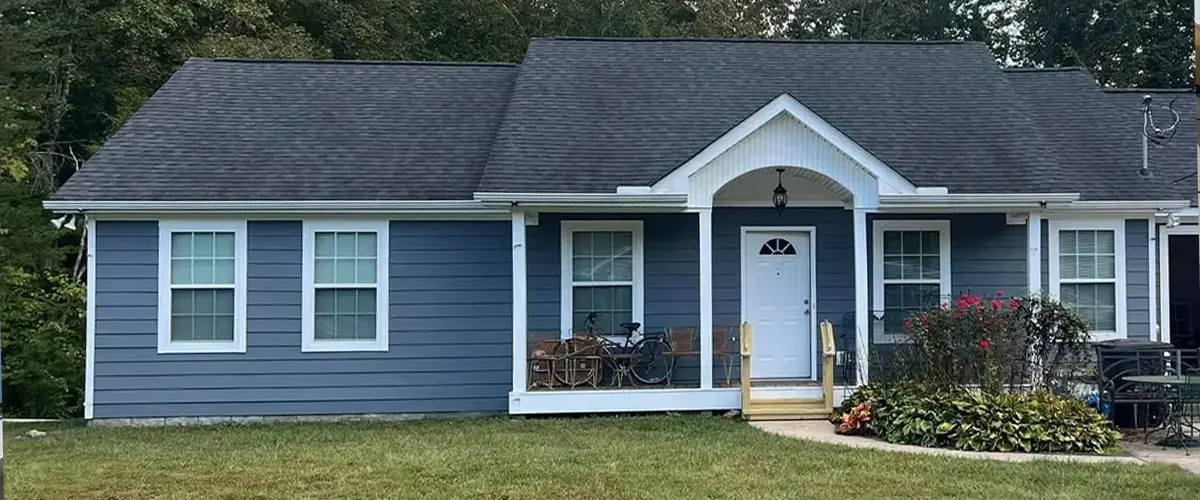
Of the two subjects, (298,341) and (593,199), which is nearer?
(593,199)

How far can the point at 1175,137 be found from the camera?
1223 centimetres

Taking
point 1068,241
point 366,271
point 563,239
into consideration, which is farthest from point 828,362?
point 366,271

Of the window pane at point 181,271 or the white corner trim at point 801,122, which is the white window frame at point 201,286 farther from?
the white corner trim at point 801,122

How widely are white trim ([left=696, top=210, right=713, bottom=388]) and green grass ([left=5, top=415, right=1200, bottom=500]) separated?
826 mm

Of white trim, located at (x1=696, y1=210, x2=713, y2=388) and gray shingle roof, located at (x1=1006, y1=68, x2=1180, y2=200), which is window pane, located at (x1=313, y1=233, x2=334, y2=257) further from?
gray shingle roof, located at (x1=1006, y1=68, x2=1180, y2=200)

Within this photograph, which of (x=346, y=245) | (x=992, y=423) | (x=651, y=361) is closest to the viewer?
(x=992, y=423)

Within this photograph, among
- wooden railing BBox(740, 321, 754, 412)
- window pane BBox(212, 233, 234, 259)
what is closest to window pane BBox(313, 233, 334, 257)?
window pane BBox(212, 233, 234, 259)

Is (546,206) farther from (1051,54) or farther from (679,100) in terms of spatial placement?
(1051,54)

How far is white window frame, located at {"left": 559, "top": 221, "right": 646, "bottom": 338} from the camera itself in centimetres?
1068

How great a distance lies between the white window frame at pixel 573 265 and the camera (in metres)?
10.7

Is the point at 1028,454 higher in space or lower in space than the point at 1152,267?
lower

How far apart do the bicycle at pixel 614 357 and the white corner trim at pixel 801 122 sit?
6.02 ft

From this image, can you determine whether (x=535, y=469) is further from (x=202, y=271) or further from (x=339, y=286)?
(x=202, y=271)

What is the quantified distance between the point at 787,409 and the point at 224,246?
6.35 metres
